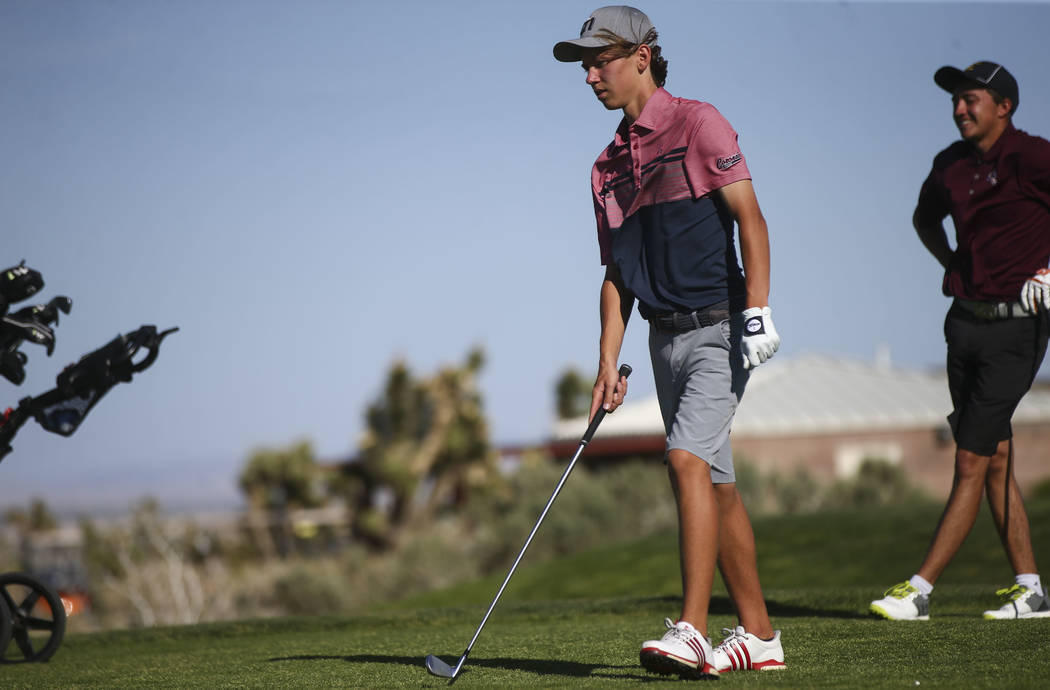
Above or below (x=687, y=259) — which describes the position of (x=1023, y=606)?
below

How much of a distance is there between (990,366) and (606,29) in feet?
8.32

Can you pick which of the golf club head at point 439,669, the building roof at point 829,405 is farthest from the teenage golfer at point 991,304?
the building roof at point 829,405

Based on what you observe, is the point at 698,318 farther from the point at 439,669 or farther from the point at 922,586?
the point at 922,586

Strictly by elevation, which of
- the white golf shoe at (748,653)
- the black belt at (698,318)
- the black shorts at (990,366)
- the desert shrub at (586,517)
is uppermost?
the black belt at (698,318)

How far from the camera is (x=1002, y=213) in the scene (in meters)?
5.54

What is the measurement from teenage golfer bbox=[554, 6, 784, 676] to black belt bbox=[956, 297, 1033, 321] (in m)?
1.79

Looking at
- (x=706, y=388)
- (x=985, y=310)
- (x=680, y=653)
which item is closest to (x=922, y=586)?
(x=985, y=310)

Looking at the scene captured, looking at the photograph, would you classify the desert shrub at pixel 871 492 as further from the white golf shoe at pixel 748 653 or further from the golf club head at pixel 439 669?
the golf club head at pixel 439 669

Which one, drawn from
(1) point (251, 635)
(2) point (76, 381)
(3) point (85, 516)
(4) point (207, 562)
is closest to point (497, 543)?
(4) point (207, 562)

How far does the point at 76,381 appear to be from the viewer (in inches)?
226

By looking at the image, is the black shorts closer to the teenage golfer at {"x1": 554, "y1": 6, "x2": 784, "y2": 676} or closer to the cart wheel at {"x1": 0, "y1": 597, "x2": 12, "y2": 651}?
the teenage golfer at {"x1": 554, "y1": 6, "x2": 784, "y2": 676}

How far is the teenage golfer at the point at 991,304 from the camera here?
5.50 metres

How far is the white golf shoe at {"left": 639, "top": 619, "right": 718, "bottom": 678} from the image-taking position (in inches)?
151

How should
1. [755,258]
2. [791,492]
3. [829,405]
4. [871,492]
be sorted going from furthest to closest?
[829,405] → [871,492] → [791,492] → [755,258]
